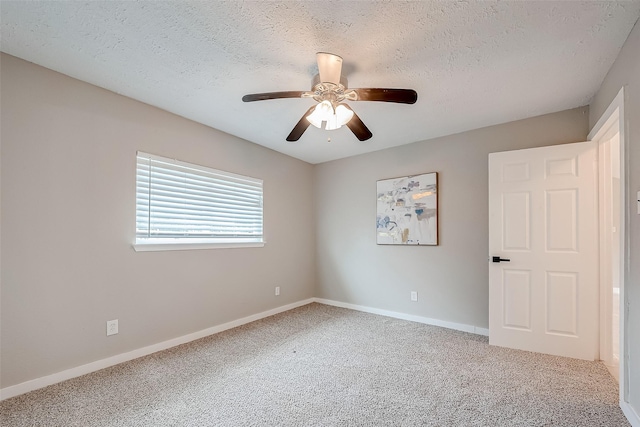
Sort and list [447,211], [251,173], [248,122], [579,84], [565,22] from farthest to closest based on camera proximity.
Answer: [251,173] < [447,211] < [248,122] < [579,84] < [565,22]

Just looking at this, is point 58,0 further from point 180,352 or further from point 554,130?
point 554,130

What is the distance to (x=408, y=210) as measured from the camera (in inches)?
147

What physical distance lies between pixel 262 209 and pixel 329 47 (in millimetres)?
2405

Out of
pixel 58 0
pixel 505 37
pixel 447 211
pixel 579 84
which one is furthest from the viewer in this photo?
pixel 447 211

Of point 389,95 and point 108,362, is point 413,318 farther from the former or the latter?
point 108,362

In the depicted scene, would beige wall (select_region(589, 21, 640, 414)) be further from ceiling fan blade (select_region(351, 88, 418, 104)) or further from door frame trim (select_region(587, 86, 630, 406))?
ceiling fan blade (select_region(351, 88, 418, 104))

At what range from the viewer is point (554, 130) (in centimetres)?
285

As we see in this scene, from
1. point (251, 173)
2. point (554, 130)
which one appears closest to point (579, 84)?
point (554, 130)

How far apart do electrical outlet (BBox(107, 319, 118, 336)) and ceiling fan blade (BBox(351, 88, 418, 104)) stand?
8.62ft

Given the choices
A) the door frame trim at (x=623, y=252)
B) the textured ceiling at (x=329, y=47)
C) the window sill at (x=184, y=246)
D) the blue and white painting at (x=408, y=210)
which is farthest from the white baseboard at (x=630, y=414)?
the window sill at (x=184, y=246)

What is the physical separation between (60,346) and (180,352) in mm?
877

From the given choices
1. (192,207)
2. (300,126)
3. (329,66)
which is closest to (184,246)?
(192,207)

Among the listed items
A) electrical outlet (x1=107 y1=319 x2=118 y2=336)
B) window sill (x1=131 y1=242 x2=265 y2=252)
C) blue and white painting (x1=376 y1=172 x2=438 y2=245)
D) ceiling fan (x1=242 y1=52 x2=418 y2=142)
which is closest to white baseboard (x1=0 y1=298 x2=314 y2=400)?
electrical outlet (x1=107 y1=319 x2=118 y2=336)

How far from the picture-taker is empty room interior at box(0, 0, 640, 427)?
1.73m
